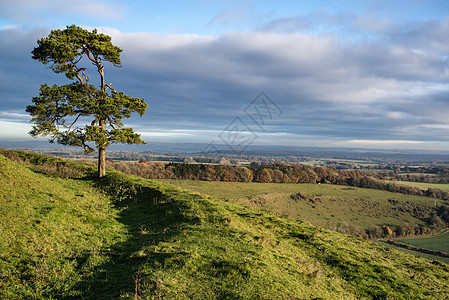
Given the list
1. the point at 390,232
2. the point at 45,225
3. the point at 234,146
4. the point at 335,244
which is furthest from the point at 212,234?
the point at 390,232

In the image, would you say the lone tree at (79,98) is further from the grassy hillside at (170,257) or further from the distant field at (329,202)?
the distant field at (329,202)

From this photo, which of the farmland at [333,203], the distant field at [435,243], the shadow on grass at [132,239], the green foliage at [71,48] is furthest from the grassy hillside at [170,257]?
the farmland at [333,203]

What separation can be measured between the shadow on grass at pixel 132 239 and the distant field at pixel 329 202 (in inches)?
1587

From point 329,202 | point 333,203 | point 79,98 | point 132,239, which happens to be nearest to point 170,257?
point 132,239

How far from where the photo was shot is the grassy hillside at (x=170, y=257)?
22.3 ft

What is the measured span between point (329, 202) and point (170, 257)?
75.2 m

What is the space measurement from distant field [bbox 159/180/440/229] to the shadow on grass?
40.3 meters

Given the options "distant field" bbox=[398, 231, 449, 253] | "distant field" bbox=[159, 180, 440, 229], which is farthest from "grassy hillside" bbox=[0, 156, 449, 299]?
"distant field" bbox=[159, 180, 440, 229]

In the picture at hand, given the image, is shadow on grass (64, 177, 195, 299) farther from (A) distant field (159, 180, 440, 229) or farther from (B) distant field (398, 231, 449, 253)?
(B) distant field (398, 231, 449, 253)

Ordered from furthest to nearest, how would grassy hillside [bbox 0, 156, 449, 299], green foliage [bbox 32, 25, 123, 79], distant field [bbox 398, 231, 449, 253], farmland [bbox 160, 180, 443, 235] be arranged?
farmland [bbox 160, 180, 443, 235] < distant field [bbox 398, 231, 449, 253] < green foliage [bbox 32, 25, 123, 79] < grassy hillside [bbox 0, 156, 449, 299]

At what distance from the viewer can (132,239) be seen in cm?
1127

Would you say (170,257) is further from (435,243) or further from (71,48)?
(435,243)

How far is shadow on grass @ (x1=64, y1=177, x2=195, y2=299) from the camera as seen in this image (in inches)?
270

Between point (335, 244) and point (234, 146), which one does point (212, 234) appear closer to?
point (335, 244)
